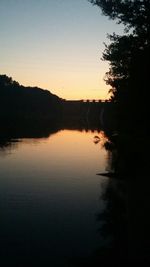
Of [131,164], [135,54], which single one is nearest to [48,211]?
[131,164]

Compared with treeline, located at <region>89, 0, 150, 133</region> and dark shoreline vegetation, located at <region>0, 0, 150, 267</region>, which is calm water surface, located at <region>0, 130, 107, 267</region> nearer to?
dark shoreline vegetation, located at <region>0, 0, 150, 267</region>

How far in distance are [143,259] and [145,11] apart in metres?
17.9

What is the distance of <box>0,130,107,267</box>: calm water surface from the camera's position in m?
19.3

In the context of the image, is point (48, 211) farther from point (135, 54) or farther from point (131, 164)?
point (135, 54)

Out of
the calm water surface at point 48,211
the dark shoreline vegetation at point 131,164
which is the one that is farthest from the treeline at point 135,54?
the calm water surface at point 48,211

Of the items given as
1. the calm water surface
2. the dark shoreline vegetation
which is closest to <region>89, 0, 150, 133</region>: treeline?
the dark shoreline vegetation

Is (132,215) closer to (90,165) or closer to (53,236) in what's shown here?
(53,236)

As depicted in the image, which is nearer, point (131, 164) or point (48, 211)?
point (48, 211)

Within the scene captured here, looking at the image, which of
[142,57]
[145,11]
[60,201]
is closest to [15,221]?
[60,201]

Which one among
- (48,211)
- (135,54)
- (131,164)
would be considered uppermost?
(135,54)

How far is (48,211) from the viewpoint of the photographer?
27.1 meters

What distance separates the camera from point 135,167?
3050 centimetres

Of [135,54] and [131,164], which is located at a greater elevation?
[135,54]

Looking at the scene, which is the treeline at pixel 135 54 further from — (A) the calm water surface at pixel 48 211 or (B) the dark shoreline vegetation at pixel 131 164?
(A) the calm water surface at pixel 48 211
